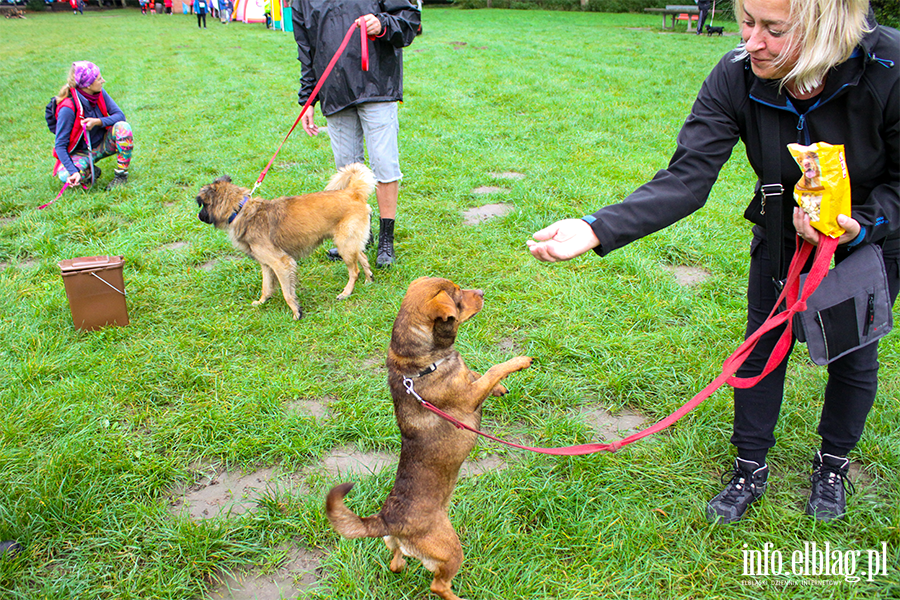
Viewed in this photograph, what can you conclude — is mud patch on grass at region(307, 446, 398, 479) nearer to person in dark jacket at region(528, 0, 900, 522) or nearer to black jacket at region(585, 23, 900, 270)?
person in dark jacket at region(528, 0, 900, 522)

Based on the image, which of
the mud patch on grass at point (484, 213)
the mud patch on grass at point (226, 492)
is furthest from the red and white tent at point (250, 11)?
the mud patch on grass at point (226, 492)

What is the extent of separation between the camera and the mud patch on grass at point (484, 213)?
18.8 feet

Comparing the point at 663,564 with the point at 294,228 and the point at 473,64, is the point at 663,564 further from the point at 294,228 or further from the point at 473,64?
the point at 473,64

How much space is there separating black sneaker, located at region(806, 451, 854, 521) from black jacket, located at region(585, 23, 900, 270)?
104cm

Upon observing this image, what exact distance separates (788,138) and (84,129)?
25.8 feet

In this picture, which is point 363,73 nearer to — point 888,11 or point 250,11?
point 888,11

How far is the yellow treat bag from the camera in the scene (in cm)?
178

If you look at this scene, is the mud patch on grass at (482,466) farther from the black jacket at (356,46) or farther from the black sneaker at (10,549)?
the black jacket at (356,46)

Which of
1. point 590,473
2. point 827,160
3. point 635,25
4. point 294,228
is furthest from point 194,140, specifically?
point 635,25

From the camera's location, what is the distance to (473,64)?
14242mm

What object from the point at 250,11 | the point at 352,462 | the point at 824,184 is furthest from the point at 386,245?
the point at 250,11

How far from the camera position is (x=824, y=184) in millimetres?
1793

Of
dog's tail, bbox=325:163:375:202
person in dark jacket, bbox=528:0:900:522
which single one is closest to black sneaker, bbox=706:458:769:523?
person in dark jacket, bbox=528:0:900:522

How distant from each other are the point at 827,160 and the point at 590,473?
1.76 meters
